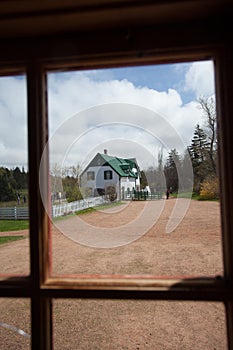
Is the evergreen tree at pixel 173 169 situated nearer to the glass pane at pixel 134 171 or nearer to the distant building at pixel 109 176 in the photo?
the glass pane at pixel 134 171

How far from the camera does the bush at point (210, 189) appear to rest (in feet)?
2.71

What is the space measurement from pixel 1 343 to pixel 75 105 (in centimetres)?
95

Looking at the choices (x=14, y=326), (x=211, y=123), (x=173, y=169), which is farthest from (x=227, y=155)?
(x=14, y=326)

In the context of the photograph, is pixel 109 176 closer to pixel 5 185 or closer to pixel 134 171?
pixel 134 171

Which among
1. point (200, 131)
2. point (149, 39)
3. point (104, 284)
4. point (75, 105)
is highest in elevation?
point (149, 39)

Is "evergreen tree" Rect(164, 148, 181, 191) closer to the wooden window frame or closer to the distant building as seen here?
the distant building

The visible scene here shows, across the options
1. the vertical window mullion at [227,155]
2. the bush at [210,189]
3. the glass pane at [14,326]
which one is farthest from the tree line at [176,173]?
the glass pane at [14,326]

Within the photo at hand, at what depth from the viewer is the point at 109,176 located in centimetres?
107

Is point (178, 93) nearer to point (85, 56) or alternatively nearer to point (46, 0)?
point (85, 56)

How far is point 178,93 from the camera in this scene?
0.97 metres

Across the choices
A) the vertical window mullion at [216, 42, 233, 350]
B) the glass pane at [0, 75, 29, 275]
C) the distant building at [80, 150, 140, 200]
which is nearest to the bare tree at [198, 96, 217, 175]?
the vertical window mullion at [216, 42, 233, 350]

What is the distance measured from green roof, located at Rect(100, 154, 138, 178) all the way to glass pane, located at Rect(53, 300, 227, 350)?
0.50 m

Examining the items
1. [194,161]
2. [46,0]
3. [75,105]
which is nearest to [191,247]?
[194,161]

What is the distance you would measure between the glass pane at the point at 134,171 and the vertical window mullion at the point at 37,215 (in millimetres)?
62
